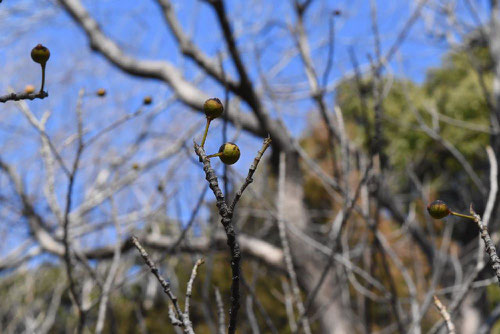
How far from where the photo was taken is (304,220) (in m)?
3.18

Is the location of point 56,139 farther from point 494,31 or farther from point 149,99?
point 494,31

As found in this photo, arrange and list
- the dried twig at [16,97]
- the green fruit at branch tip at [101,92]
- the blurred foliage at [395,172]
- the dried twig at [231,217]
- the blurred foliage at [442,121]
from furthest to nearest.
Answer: the blurred foliage at [442,121]
the blurred foliage at [395,172]
the green fruit at branch tip at [101,92]
the dried twig at [16,97]
the dried twig at [231,217]

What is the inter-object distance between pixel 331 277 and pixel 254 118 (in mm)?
1267

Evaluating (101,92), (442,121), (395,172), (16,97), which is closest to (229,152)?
(16,97)

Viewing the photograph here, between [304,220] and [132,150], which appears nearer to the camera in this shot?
[132,150]

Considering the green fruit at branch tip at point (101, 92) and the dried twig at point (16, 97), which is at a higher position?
the green fruit at branch tip at point (101, 92)

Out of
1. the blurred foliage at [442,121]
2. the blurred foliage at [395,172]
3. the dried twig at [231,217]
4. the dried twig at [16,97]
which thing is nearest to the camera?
the dried twig at [231,217]

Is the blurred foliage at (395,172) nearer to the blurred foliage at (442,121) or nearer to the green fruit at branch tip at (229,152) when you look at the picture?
the blurred foliage at (442,121)

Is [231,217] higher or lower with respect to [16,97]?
lower

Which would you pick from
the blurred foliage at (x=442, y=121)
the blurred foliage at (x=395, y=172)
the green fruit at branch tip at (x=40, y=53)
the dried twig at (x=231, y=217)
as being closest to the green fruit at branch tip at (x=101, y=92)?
the green fruit at branch tip at (x=40, y=53)

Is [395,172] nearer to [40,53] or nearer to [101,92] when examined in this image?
[101,92]

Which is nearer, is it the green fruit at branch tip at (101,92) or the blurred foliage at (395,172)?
the green fruit at branch tip at (101,92)

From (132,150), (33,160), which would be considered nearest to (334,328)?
(132,150)

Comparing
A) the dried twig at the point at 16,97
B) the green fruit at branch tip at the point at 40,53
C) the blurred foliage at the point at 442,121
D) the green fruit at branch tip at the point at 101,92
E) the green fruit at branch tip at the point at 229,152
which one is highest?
the blurred foliage at the point at 442,121
